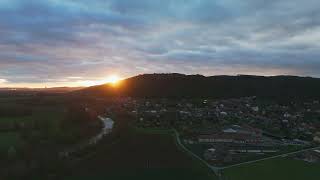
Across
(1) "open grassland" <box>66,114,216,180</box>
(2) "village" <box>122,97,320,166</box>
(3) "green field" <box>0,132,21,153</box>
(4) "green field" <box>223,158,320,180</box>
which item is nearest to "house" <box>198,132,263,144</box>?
(2) "village" <box>122,97,320,166</box>

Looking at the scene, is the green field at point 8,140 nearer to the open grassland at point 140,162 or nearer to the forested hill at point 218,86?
the open grassland at point 140,162

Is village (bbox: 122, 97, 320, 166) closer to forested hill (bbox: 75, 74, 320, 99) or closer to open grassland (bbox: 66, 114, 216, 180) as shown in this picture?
open grassland (bbox: 66, 114, 216, 180)

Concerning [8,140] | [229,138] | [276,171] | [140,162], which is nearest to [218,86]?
[229,138]

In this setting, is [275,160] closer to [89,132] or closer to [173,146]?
[173,146]

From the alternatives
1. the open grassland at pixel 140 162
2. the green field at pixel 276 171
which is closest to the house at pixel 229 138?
the open grassland at pixel 140 162

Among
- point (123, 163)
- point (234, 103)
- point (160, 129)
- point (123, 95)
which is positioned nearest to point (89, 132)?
point (160, 129)

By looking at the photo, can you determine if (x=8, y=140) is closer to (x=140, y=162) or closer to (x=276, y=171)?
(x=140, y=162)

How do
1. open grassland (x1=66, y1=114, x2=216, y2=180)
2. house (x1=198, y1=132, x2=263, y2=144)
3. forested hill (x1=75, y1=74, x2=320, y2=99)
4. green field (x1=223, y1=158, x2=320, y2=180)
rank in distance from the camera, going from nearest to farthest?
1. open grassland (x1=66, y1=114, x2=216, y2=180)
2. green field (x1=223, y1=158, x2=320, y2=180)
3. house (x1=198, y1=132, x2=263, y2=144)
4. forested hill (x1=75, y1=74, x2=320, y2=99)
